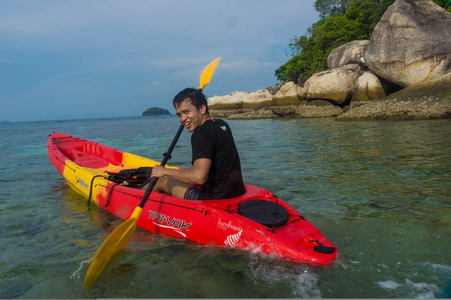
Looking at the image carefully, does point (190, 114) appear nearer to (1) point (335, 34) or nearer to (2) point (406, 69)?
(2) point (406, 69)

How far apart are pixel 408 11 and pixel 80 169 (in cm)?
1917

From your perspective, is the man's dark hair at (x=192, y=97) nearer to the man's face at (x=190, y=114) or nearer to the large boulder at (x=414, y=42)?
the man's face at (x=190, y=114)

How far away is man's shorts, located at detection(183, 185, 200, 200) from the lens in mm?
4031

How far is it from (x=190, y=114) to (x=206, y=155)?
0.55m

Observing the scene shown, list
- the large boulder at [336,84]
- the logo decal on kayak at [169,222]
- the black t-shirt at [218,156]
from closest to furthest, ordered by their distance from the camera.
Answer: the black t-shirt at [218,156]
the logo decal on kayak at [169,222]
the large boulder at [336,84]

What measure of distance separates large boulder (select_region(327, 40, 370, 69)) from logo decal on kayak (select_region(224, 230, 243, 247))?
79.2 feet

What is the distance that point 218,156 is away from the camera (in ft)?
11.6

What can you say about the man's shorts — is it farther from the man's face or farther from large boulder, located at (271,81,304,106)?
large boulder, located at (271,81,304,106)

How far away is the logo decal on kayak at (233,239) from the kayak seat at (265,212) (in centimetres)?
25

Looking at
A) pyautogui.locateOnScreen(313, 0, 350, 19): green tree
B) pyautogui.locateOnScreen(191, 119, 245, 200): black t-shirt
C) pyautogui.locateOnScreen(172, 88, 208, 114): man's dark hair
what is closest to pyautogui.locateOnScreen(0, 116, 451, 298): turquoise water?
pyautogui.locateOnScreen(191, 119, 245, 200): black t-shirt

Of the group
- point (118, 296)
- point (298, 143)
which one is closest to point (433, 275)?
point (118, 296)

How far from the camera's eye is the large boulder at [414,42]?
54.4 ft

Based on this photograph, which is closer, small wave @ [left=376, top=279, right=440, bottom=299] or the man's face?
small wave @ [left=376, top=279, right=440, bottom=299]

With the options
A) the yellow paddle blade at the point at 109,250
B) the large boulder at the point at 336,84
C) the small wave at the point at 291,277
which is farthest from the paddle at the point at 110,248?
the large boulder at the point at 336,84
